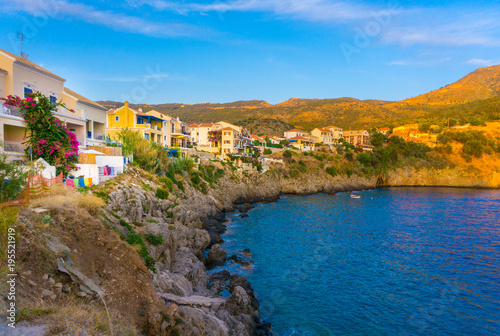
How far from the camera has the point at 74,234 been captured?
11.4 m

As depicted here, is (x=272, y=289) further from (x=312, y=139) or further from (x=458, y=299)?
(x=312, y=139)

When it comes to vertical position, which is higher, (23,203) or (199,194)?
(23,203)

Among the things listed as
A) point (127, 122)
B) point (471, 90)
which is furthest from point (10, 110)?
point (471, 90)

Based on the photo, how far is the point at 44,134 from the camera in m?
19.6

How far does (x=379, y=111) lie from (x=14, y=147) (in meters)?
179

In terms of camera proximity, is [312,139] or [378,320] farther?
[312,139]

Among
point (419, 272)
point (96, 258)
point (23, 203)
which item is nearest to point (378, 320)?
point (419, 272)

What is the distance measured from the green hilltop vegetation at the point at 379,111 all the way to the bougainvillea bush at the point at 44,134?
10915 cm

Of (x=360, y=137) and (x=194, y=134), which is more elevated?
(x=360, y=137)

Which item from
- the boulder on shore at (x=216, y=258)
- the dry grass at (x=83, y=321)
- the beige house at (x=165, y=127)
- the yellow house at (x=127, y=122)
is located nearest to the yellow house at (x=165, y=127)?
the beige house at (x=165, y=127)

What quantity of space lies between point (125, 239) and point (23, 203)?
4532mm

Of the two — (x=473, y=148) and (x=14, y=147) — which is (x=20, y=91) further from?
(x=473, y=148)

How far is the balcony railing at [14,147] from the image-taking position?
1852 centimetres

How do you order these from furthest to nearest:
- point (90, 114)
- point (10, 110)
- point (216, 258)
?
1. point (90, 114)
2. point (216, 258)
3. point (10, 110)
